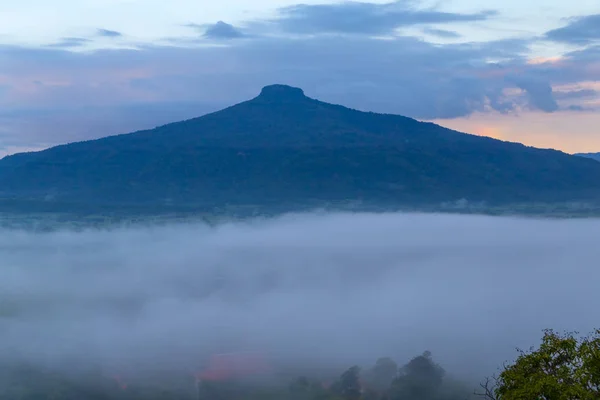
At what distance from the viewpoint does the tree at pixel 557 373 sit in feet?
135

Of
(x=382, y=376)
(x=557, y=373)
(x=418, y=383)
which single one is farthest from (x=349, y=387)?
(x=557, y=373)

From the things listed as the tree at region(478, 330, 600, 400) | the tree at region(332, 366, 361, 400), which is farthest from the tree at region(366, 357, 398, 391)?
the tree at region(478, 330, 600, 400)

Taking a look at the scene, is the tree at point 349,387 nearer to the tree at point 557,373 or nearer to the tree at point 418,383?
the tree at point 418,383

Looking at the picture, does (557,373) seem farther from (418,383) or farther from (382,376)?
(382,376)

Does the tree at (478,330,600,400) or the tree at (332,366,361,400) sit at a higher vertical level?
the tree at (478,330,600,400)

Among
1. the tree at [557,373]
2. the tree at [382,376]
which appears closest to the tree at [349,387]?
the tree at [382,376]

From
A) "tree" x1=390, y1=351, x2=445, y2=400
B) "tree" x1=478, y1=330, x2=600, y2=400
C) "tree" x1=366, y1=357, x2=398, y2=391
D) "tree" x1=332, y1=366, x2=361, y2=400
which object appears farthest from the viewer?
"tree" x1=366, y1=357, x2=398, y2=391

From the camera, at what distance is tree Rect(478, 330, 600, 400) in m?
41.0

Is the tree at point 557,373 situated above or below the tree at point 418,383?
above

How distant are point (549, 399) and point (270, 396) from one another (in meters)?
158

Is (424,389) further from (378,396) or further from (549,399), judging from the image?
(549,399)

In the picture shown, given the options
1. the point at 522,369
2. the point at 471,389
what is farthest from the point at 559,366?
the point at 471,389

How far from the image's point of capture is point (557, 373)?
42750mm

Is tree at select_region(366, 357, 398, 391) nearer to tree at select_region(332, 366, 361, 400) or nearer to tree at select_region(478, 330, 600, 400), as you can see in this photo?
tree at select_region(332, 366, 361, 400)
